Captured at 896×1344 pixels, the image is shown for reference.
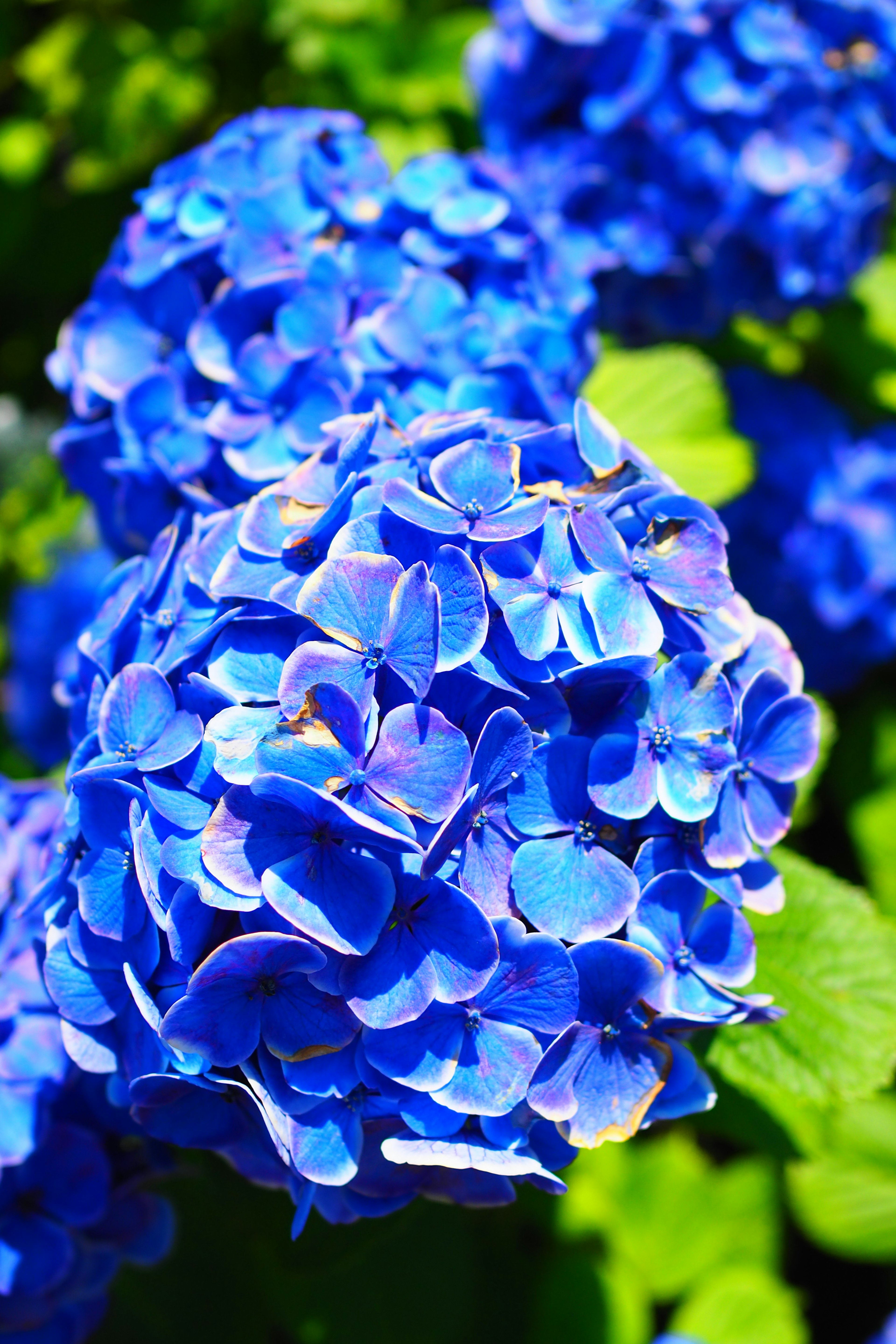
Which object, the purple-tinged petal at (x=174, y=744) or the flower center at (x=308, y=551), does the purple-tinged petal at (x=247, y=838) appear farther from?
the flower center at (x=308, y=551)

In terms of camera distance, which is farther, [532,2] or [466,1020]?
[532,2]

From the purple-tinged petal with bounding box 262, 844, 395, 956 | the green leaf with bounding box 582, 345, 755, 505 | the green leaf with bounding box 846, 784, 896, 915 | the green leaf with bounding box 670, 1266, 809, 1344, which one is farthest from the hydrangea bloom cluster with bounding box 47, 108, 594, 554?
the green leaf with bounding box 670, 1266, 809, 1344

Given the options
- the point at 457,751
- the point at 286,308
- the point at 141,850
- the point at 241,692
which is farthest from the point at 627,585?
the point at 286,308

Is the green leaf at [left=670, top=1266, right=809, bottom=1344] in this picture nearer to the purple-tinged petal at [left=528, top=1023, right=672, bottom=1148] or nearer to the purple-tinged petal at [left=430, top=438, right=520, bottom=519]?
the purple-tinged petal at [left=528, top=1023, right=672, bottom=1148]

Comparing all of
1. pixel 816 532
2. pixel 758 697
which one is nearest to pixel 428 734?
pixel 758 697

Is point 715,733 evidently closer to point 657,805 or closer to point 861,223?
point 657,805

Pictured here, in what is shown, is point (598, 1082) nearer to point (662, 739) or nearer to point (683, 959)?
point (683, 959)
